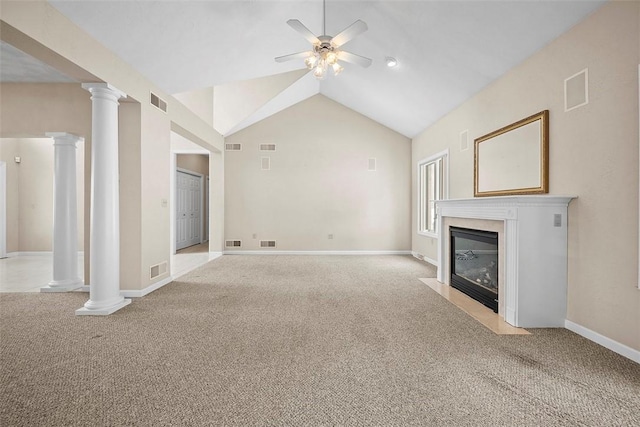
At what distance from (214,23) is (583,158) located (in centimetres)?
401

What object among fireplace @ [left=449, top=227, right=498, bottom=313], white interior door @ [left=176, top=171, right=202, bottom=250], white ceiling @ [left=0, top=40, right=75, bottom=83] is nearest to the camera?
white ceiling @ [left=0, top=40, right=75, bottom=83]

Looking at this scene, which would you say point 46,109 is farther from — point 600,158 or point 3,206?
point 600,158

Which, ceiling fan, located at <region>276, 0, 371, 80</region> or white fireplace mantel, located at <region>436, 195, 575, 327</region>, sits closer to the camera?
white fireplace mantel, located at <region>436, 195, 575, 327</region>

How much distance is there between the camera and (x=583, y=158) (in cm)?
281

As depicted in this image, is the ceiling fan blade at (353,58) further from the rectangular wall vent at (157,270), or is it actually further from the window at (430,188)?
the rectangular wall vent at (157,270)

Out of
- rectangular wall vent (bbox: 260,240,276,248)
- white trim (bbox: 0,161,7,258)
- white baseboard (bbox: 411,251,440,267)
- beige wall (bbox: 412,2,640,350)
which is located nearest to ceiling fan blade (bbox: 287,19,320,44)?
beige wall (bbox: 412,2,640,350)

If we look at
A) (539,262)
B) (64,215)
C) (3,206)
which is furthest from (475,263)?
(3,206)

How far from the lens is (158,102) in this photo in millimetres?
4543

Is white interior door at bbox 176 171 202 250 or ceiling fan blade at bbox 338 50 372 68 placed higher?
ceiling fan blade at bbox 338 50 372 68

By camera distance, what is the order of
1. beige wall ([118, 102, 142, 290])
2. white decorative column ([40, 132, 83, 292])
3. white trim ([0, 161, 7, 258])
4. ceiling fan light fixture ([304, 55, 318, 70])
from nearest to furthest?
1. ceiling fan light fixture ([304, 55, 318, 70])
2. beige wall ([118, 102, 142, 290])
3. white decorative column ([40, 132, 83, 292])
4. white trim ([0, 161, 7, 258])

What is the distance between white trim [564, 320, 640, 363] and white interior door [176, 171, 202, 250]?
8.39m

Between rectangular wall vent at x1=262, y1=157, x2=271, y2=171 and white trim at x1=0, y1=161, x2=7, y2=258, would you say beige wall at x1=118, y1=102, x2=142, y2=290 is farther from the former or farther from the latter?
white trim at x1=0, y1=161, x2=7, y2=258

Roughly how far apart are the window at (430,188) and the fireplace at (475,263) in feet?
5.92

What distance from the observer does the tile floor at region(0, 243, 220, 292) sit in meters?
4.79
